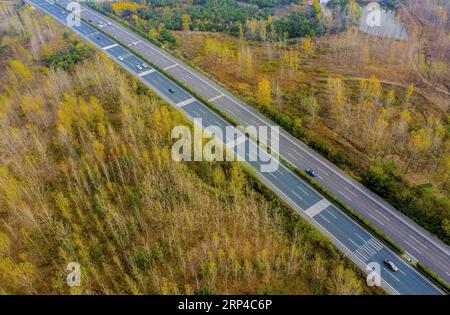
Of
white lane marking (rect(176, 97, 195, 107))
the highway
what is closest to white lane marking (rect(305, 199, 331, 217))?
the highway

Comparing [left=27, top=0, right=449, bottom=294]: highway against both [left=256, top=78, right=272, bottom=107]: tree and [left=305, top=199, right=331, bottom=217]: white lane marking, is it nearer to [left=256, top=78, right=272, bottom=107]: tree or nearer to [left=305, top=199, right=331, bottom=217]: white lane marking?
[left=305, top=199, right=331, bottom=217]: white lane marking

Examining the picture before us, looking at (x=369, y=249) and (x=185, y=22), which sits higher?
(x=185, y=22)

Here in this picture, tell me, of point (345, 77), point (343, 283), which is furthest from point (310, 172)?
point (345, 77)

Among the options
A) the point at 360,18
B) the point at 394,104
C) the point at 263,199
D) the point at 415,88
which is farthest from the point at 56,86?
the point at 360,18

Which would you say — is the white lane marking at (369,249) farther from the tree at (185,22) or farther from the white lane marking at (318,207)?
the tree at (185,22)

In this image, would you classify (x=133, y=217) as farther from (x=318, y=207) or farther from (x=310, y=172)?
A: (x=310, y=172)

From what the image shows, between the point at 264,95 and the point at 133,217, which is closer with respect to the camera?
the point at 133,217

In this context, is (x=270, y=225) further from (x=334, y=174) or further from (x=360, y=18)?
(x=360, y=18)
